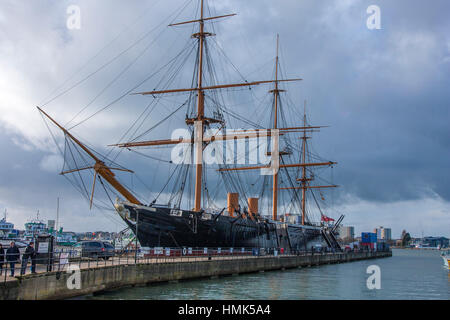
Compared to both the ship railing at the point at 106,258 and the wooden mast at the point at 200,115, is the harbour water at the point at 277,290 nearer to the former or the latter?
the ship railing at the point at 106,258

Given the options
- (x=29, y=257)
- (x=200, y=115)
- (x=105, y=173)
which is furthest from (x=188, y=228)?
(x=29, y=257)

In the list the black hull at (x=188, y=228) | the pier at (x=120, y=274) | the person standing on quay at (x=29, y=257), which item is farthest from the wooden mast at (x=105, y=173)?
the person standing on quay at (x=29, y=257)

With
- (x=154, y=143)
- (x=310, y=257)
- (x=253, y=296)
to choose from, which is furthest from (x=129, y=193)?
(x=310, y=257)

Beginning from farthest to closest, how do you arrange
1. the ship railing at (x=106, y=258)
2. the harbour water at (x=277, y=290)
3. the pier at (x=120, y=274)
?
the harbour water at (x=277, y=290), the ship railing at (x=106, y=258), the pier at (x=120, y=274)

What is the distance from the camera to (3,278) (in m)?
18.6

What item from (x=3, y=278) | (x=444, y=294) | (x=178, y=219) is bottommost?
(x=444, y=294)

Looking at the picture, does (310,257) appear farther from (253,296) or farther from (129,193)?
(253,296)

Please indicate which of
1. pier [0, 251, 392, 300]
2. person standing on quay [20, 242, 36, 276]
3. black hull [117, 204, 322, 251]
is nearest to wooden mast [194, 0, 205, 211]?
black hull [117, 204, 322, 251]

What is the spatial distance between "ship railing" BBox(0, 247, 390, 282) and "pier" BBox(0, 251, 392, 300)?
0.13 m

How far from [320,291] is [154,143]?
21790mm

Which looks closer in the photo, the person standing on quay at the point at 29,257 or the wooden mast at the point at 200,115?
the person standing on quay at the point at 29,257

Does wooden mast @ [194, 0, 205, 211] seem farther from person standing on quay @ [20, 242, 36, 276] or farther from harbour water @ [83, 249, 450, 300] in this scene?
person standing on quay @ [20, 242, 36, 276]

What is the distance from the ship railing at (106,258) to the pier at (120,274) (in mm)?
132

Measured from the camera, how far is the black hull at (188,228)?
121ft
